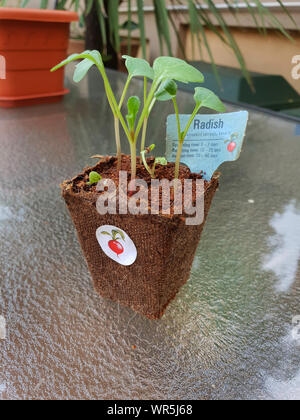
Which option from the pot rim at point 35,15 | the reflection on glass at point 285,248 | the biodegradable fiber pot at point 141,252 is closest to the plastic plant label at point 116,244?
the biodegradable fiber pot at point 141,252

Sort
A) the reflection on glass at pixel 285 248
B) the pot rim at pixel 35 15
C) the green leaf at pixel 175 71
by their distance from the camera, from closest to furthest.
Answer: the green leaf at pixel 175 71 < the reflection on glass at pixel 285 248 < the pot rim at pixel 35 15

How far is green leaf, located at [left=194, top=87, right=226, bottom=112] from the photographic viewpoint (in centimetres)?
43

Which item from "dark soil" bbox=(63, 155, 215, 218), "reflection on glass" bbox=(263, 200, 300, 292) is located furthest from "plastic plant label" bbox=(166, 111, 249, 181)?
"reflection on glass" bbox=(263, 200, 300, 292)

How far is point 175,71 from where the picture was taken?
1.25 ft

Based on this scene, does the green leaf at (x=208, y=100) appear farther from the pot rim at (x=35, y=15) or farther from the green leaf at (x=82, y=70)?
the pot rim at (x=35, y=15)

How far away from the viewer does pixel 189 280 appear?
0.59 m

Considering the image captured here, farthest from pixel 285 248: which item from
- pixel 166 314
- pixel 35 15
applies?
pixel 35 15

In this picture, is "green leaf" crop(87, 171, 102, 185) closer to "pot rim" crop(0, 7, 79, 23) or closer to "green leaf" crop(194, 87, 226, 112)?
"green leaf" crop(194, 87, 226, 112)

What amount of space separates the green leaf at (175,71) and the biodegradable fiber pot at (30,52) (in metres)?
1.03

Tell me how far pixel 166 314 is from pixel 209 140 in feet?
0.85

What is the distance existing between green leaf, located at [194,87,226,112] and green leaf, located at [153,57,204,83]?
42 millimetres

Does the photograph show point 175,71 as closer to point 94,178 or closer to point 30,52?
point 94,178

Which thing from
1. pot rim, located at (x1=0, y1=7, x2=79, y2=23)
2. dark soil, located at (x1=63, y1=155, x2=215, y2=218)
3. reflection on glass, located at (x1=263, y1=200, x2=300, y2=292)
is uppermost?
pot rim, located at (x1=0, y1=7, x2=79, y2=23)

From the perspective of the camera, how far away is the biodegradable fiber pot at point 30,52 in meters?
1.22
